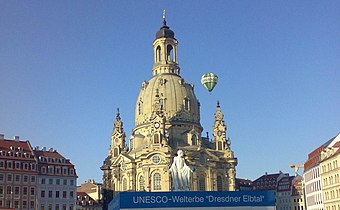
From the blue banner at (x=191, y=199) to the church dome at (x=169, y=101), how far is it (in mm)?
67118

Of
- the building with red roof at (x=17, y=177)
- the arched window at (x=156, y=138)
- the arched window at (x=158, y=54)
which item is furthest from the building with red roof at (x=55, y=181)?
the arched window at (x=158, y=54)

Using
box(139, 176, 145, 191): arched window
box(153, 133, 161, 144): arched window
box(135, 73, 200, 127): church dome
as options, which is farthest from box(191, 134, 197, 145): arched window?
box(139, 176, 145, 191): arched window

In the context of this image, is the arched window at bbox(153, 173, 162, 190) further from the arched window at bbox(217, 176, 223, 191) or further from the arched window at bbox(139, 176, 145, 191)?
the arched window at bbox(217, 176, 223, 191)

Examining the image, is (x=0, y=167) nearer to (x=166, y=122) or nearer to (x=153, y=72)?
(x=166, y=122)

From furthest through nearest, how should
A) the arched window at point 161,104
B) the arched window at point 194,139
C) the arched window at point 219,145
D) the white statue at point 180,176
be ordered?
the arched window at point 219,145 → the arched window at point 161,104 → the arched window at point 194,139 → the white statue at point 180,176

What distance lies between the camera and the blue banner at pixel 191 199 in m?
53.2

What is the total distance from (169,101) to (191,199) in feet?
239

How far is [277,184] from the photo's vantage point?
485 ft

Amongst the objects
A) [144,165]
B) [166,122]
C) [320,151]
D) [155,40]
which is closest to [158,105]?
[166,122]

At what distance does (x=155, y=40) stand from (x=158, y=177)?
144ft

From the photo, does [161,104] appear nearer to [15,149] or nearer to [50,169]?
[50,169]

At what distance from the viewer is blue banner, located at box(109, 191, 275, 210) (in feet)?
174

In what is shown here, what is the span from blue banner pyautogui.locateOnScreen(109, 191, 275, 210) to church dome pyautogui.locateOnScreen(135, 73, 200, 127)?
67.1m

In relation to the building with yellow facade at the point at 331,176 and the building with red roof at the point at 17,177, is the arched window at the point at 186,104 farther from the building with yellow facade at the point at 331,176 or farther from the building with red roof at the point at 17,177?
the building with red roof at the point at 17,177
